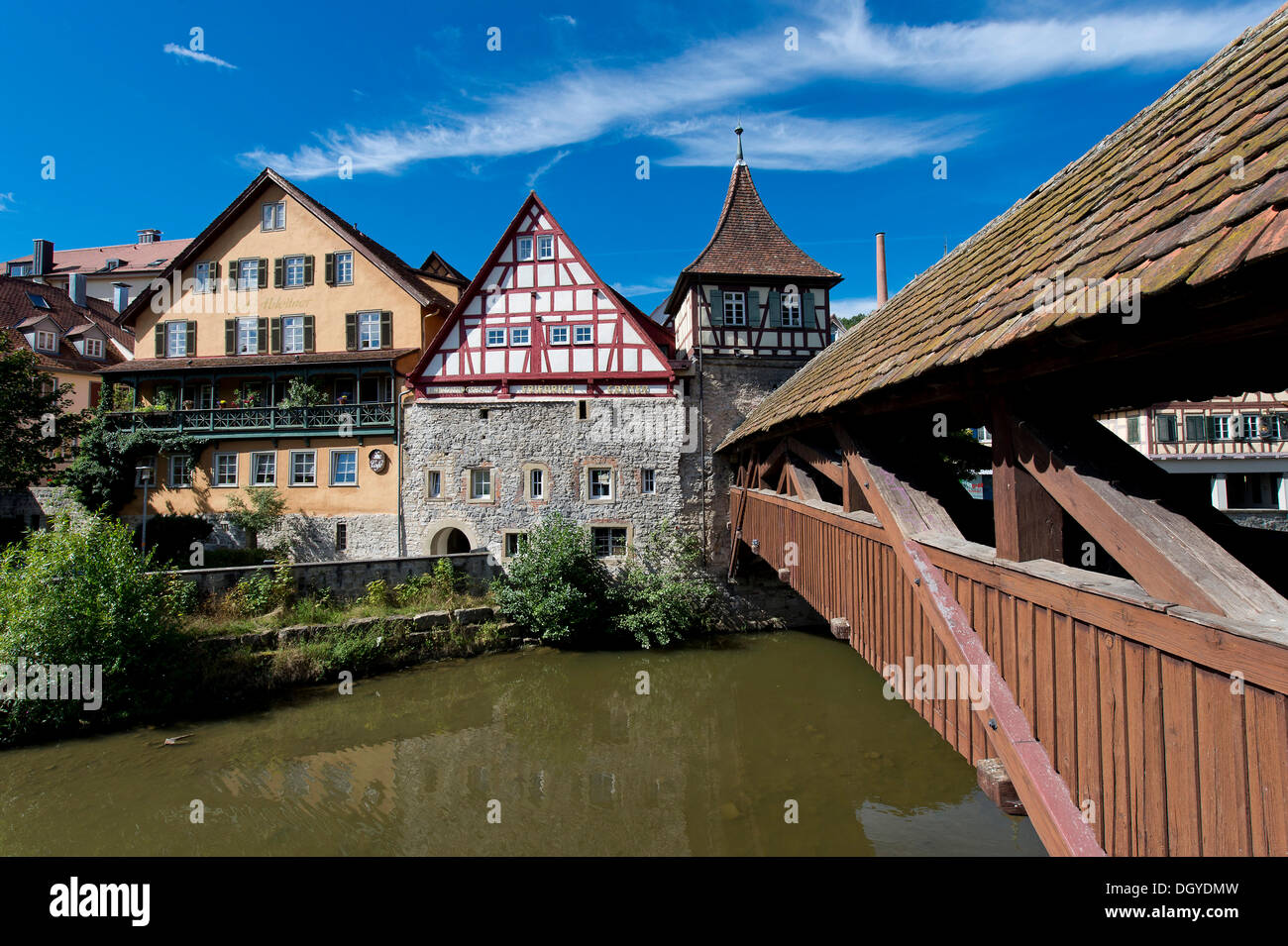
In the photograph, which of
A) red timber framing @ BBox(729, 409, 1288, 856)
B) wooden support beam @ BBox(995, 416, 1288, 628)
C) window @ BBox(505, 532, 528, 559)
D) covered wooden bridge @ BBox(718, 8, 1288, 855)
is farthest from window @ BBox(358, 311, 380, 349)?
wooden support beam @ BBox(995, 416, 1288, 628)

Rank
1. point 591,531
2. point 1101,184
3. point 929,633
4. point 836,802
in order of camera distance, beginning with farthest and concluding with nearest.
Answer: point 591,531 → point 836,802 → point 929,633 → point 1101,184

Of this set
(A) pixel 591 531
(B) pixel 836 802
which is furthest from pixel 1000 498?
(A) pixel 591 531

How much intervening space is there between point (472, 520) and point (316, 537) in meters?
4.93

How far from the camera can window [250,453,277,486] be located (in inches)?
768

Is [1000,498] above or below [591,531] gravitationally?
above

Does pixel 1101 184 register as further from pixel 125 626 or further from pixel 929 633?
pixel 125 626

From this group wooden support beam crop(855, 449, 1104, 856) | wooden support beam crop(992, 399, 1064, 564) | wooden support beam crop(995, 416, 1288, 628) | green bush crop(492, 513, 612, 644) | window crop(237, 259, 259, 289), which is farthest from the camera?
window crop(237, 259, 259, 289)

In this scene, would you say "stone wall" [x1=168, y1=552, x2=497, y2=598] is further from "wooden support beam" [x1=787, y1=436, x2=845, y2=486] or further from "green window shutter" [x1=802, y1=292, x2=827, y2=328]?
"wooden support beam" [x1=787, y1=436, x2=845, y2=486]

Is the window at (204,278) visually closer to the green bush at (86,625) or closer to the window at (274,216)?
the window at (274,216)

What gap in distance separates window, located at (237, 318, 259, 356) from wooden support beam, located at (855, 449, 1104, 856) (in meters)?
21.8

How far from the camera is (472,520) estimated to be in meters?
18.3

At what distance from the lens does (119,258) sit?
44.1 metres

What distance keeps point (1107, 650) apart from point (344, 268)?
73.8ft

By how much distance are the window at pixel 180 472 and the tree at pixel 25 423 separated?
4.45 metres
